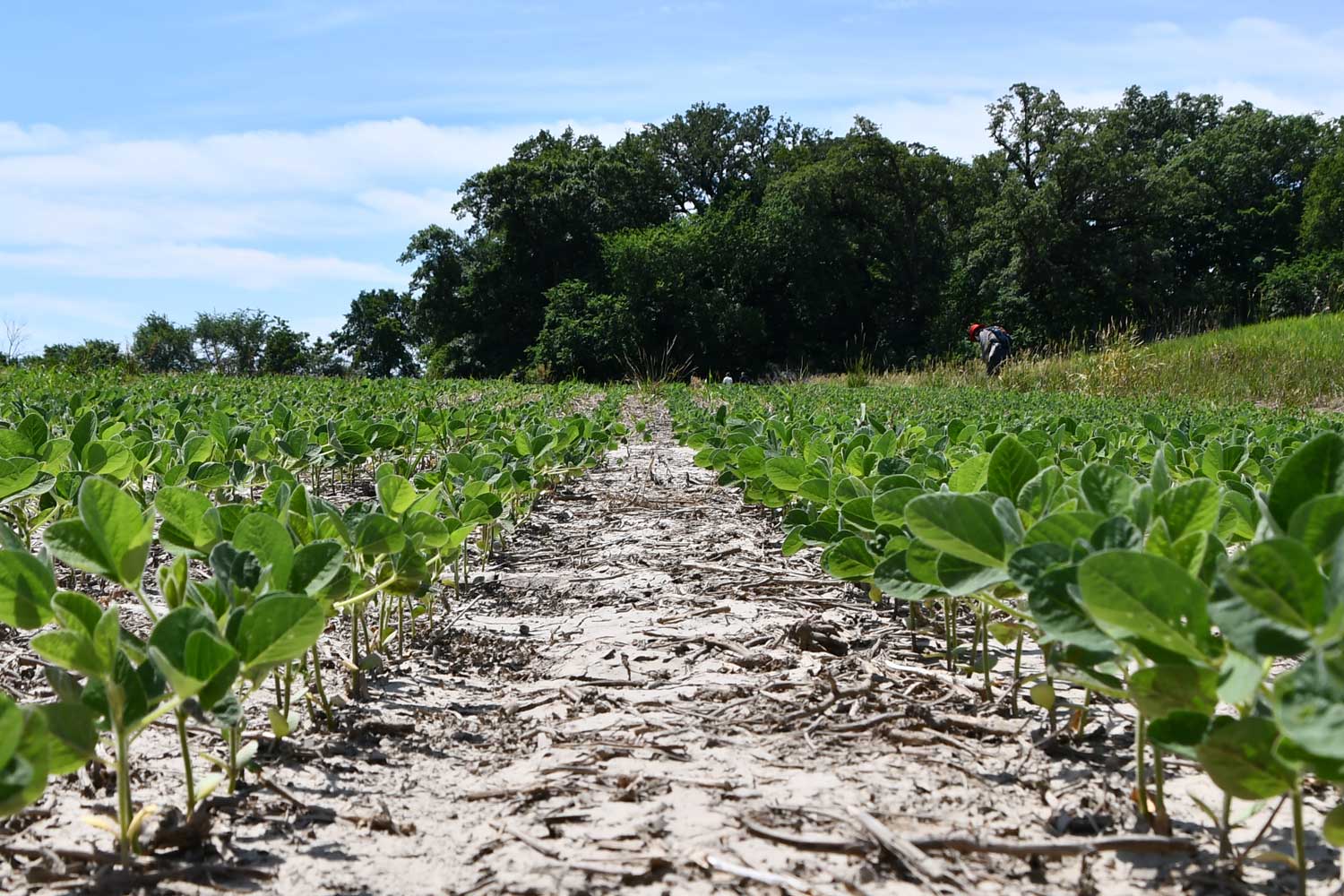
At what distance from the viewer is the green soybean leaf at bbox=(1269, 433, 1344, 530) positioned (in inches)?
46.6

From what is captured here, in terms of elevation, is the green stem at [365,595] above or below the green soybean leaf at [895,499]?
below

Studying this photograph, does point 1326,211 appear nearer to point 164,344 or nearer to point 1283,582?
point 1283,582

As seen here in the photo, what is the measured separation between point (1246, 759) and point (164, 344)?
91.1 meters

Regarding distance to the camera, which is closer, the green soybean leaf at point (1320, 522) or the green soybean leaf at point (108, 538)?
the green soybean leaf at point (1320, 522)

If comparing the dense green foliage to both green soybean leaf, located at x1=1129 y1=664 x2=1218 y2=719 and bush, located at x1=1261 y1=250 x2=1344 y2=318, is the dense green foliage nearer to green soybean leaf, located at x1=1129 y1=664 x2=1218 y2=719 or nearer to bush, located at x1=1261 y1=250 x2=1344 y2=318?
bush, located at x1=1261 y1=250 x2=1344 y2=318

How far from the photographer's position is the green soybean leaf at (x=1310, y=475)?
1184mm

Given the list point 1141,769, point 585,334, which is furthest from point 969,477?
point 585,334

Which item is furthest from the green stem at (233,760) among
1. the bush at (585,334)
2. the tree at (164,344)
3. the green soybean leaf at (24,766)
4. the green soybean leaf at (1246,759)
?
the tree at (164,344)

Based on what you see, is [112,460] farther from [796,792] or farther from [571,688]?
[796,792]

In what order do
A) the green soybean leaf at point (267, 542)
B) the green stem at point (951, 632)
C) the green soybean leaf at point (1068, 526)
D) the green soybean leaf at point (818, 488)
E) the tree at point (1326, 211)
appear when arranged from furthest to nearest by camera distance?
1. the tree at point (1326, 211)
2. the green soybean leaf at point (818, 488)
3. the green stem at point (951, 632)
4. the green soybean leaf at point (267, 542)
5. the green soybean leaf at point (1068, 526)

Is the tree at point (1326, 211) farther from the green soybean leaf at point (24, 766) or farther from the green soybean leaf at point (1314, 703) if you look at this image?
the green soybean leaf at point (24, 766)

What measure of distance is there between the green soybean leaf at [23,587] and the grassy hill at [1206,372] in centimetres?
1682

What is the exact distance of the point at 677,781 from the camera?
1.57 meters

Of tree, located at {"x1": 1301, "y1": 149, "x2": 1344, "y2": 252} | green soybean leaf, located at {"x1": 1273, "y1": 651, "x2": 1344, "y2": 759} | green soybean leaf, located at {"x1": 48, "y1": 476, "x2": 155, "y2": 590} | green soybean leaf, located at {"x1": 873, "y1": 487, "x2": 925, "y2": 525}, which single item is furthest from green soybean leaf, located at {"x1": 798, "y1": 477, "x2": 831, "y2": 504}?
tree, located at {"x1": 1301, "y1": 149, "x2": 1344, "y2": 252}
